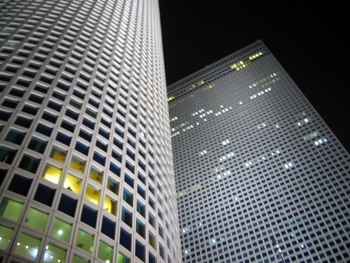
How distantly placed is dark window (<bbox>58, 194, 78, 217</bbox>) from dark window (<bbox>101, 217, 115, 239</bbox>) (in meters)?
2.76

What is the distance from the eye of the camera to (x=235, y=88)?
195 metres

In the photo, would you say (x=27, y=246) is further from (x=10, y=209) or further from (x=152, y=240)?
(x=152, y=240)

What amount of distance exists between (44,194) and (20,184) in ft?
6.00

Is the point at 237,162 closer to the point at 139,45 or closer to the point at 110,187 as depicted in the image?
the point at 139,45

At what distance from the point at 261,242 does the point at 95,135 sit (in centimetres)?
9358

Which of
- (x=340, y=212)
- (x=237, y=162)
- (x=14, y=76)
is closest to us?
(x=14, y=76)

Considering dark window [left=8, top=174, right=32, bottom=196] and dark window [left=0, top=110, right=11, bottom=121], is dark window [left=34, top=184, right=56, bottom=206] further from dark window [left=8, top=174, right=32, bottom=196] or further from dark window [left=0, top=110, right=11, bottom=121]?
dark window [left=0, top=110, right=11, bottom=121]

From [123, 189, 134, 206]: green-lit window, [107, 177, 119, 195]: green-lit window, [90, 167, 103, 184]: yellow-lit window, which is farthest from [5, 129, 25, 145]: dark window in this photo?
[123, 189, 134, 206]: green-lit window

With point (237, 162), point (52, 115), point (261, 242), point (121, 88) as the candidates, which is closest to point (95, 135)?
point (52, 115)

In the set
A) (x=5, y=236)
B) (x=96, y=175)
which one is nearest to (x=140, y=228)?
(x=96, y=175)

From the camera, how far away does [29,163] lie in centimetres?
2978

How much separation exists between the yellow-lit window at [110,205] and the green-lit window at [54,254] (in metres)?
7.30

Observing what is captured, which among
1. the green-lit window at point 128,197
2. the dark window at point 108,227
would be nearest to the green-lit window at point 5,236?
the dark window at point 108,227

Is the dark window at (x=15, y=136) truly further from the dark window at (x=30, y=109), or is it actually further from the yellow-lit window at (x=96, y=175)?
the yellow-lit window at (x=96, y=175)
